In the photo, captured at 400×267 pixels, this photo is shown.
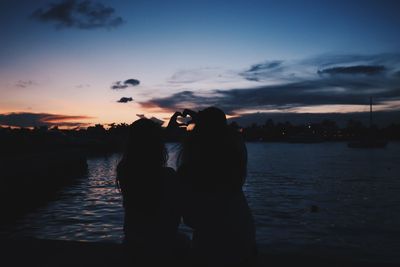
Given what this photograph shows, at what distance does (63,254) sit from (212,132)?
12.5ft

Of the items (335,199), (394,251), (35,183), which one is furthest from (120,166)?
(35,183)

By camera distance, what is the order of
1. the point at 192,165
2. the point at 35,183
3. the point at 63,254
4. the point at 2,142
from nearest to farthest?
the point at 192,165
the point at 63,254
the point at 35,183
the point at 2,142

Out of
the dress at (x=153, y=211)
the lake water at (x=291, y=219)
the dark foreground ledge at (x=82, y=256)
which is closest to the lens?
the dress at (x=153, y=211)

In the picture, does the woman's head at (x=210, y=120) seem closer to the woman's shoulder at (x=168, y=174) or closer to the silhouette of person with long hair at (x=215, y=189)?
the silhouette of person with long hair at (x=215, y=189)

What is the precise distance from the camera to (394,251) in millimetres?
12625

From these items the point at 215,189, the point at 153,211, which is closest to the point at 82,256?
the point at 153,211

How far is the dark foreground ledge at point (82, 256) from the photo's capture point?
5.20 metres

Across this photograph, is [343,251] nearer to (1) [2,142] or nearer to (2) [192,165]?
(2) [192,165]

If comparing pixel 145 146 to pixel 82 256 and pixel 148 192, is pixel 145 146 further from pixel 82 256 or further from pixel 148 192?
pixel 82 256

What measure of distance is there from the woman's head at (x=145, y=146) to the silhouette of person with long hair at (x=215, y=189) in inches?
12.7

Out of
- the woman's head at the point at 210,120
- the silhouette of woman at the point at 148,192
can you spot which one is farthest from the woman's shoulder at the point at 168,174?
the woman's head at the point at 210,120

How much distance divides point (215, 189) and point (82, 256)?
3.35m

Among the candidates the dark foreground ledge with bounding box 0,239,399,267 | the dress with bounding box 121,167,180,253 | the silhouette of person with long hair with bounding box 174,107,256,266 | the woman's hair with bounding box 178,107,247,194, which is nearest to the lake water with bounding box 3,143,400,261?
the dark foreground ledge with bounding box 0,239,399,267

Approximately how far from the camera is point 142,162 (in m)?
3.49
